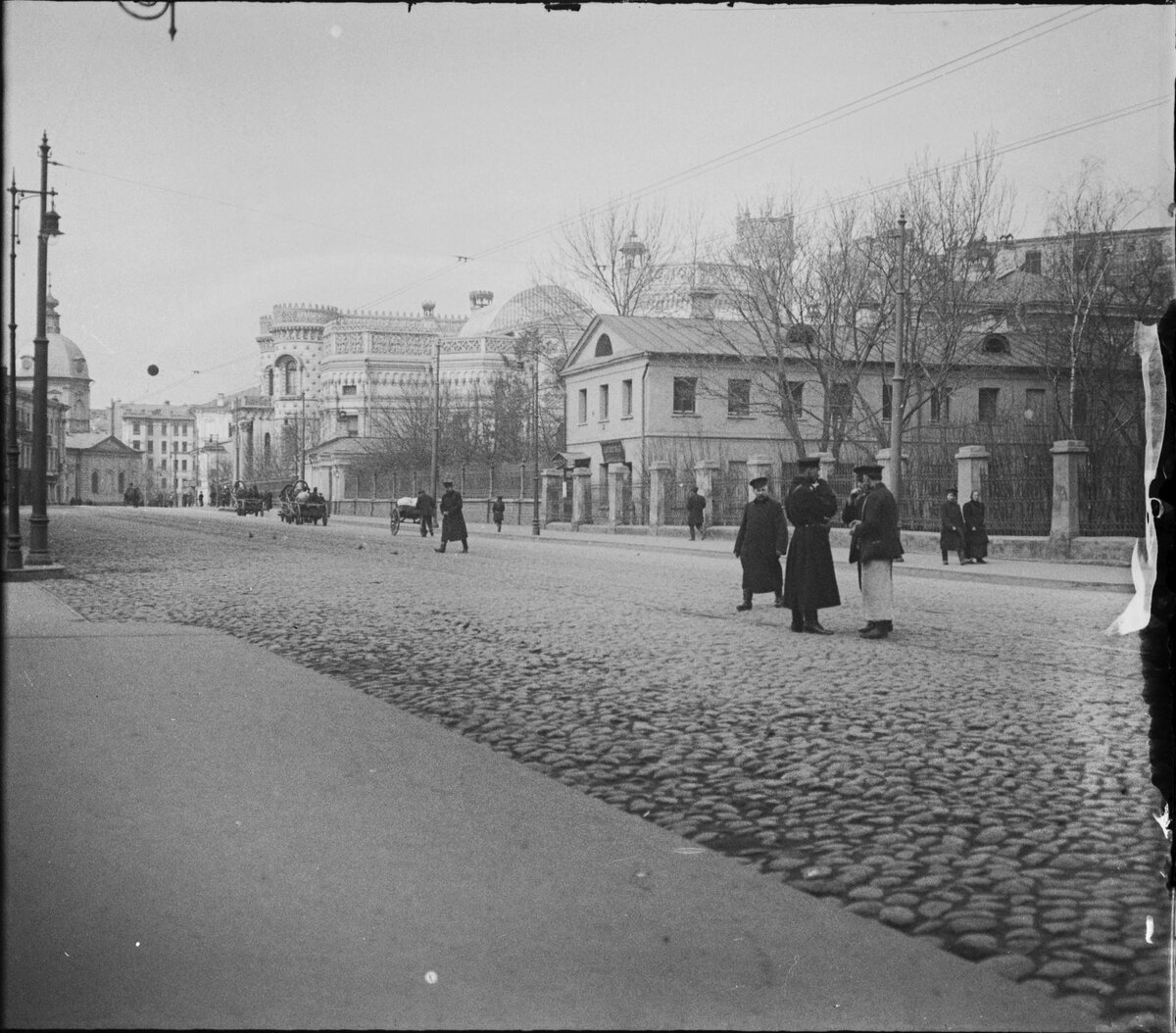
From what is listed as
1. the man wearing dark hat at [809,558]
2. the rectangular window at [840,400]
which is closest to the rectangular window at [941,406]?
the rectangular window at [840,400]

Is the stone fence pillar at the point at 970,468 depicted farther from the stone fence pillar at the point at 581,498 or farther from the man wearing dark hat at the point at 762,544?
the stone fence pillar at the point at 581,498

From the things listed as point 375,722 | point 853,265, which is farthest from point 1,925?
point 853,265

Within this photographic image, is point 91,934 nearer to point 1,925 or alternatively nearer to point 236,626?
point 1,925

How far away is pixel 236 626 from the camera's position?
10.9 meters

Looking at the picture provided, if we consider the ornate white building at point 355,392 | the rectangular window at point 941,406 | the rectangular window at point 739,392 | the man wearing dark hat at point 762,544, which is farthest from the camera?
the ornate white building at point 355,392

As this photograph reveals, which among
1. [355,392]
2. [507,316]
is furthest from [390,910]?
[507,316]

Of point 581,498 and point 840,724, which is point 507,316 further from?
point 840,724

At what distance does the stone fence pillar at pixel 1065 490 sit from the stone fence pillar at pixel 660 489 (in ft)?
54.9

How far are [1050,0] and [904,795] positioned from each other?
316cm

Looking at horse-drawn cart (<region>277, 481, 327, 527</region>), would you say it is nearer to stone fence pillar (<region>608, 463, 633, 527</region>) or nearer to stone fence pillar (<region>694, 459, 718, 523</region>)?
stone fence pillar (<region>608, 463, 633, 527</region>)

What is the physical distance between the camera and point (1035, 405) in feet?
84.2

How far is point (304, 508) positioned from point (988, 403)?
25.9 metres

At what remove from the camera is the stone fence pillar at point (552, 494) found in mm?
44500

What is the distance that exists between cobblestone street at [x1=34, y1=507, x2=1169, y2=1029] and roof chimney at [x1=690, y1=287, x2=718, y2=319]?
26.4 metres
